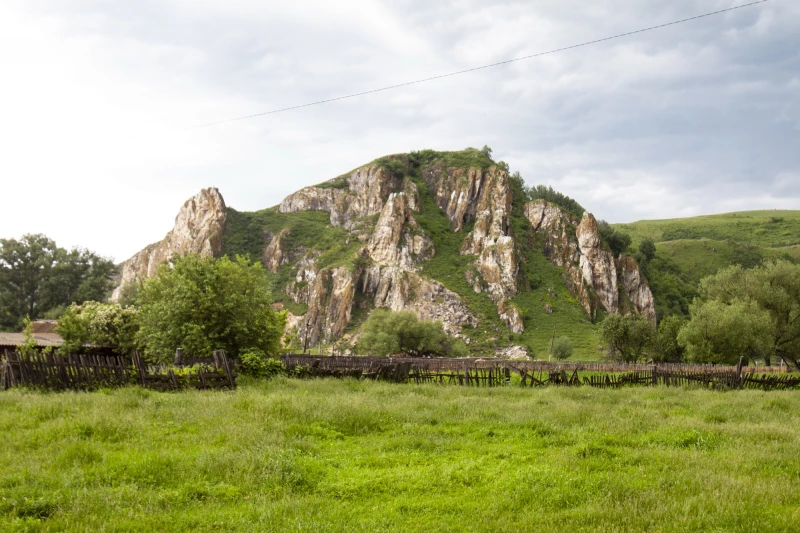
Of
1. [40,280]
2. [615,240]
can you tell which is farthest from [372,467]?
[615,240]

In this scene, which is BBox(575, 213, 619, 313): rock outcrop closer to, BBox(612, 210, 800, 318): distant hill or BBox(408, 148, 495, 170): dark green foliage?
BBox(612, 210, 800, 318): distant hill

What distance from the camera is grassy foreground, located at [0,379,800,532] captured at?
21.9 ft

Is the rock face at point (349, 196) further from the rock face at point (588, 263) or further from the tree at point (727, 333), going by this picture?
the tree at point (727, 333)

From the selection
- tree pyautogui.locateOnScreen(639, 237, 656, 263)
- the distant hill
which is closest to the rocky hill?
the distant hill

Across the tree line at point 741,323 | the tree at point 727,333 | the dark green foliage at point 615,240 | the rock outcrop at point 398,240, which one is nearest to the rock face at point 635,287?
the dark green foliage at point 615,240

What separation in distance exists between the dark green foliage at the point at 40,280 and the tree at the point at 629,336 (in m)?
64.8

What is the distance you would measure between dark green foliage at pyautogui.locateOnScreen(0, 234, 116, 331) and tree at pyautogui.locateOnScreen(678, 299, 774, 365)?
69669mm

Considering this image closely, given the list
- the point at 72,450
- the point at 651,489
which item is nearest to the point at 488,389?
the point at 651,489

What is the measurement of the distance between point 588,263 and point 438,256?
2744cm

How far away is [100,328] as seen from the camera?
36312 mm

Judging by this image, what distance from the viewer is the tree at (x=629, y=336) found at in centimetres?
6141

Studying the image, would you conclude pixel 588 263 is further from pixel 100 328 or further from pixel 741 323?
pixel 100 328

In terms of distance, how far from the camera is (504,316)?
87250 millimetres

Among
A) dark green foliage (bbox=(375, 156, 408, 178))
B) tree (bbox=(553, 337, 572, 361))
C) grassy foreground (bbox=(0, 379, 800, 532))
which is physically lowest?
tree (bbox=(553, 337, 572, 361))
